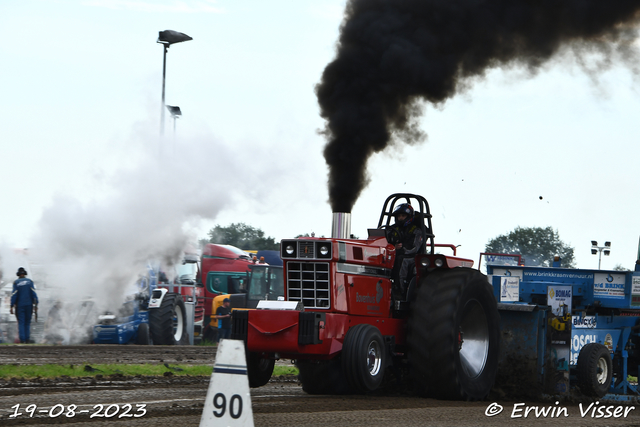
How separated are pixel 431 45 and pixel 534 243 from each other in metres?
75.6

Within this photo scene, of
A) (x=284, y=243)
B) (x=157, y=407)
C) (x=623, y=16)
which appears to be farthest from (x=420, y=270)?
(x=623, y=16)

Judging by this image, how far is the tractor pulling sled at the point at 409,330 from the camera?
30.0 ft

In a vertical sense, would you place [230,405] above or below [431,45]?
below

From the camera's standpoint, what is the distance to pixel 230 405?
526 centimetres

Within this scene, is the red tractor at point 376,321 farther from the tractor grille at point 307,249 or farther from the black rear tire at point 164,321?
the black rear tire at point 164,321

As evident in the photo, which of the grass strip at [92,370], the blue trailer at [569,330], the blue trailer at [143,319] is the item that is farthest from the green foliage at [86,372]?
the blue trailer at [143,319]

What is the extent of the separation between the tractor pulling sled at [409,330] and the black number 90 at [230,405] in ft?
12.2

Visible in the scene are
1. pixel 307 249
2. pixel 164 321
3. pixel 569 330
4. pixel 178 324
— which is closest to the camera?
pixel 307 249

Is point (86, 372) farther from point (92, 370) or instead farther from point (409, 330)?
point (409, 330)

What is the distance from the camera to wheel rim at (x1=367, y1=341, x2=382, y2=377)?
30.2 feet

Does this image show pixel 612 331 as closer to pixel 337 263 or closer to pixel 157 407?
pixel 337 263

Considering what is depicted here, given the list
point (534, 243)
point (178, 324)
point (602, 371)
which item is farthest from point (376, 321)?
point (534, 243)

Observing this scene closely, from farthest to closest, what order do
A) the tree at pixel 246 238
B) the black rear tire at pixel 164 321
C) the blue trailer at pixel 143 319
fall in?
the tree at pixel 246 238 → the black rear tire at pixel 164 321 → the blue trailer at pixel 143 319

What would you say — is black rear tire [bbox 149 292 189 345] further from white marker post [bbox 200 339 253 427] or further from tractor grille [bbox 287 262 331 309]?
white marker post [bbox 200 339 253 427]
